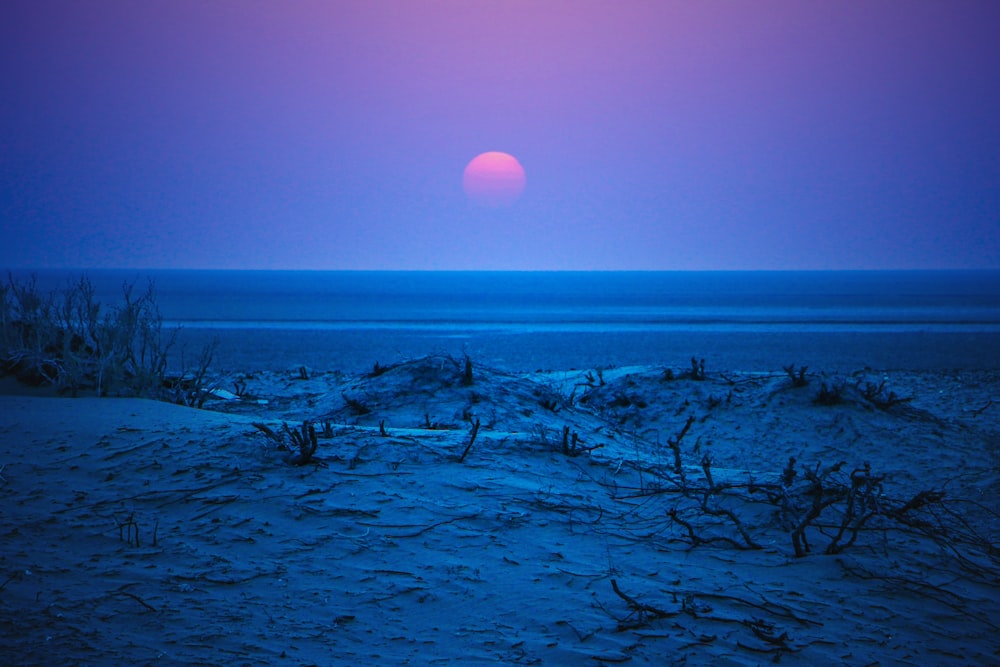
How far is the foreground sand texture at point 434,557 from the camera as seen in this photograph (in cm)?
291

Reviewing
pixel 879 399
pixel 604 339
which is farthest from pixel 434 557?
pixel 604 339

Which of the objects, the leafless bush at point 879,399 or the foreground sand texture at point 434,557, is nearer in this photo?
the foreground sand texture at point 434,557

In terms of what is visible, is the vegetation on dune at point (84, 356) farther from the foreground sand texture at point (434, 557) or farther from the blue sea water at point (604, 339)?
the blue sea water at point (604, 339)

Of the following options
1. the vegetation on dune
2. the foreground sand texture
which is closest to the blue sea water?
the vegetation on dune

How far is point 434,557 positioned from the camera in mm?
3611

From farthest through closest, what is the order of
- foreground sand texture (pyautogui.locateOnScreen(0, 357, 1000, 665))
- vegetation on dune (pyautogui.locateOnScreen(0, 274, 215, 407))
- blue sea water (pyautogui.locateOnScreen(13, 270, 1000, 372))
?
blue sea water (pyautogui.locateOnScreen(13, 270, 1000, 372))
vegetation on dune (pyautogui.locateOnScreen(0, 274, 215, 407))
foreground sand texture (pyautogui.locateOnScreen(0, 357, 1000, 665))

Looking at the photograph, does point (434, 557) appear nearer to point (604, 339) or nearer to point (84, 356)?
point (84, 356)

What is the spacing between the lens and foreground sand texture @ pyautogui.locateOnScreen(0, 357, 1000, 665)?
291 centimetres

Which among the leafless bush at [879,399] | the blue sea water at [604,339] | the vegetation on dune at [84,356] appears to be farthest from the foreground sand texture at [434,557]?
the blue sea water at [604,339]

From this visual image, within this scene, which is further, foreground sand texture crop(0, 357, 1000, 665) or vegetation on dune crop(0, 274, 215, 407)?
vegetation on dune crop(0, 274, 215, 407)

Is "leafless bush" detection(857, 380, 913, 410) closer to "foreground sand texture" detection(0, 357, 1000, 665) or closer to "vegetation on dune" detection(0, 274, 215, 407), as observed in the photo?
"foreground sand texture" detection(0, 357, 1000, 665)

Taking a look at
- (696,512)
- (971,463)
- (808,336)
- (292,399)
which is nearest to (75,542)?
(696,512)

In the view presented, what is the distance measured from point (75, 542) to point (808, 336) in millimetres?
28922

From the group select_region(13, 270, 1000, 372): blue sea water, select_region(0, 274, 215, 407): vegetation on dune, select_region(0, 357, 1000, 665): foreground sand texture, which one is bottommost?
select_region(13, 270, 1000, 372): blue sea water
